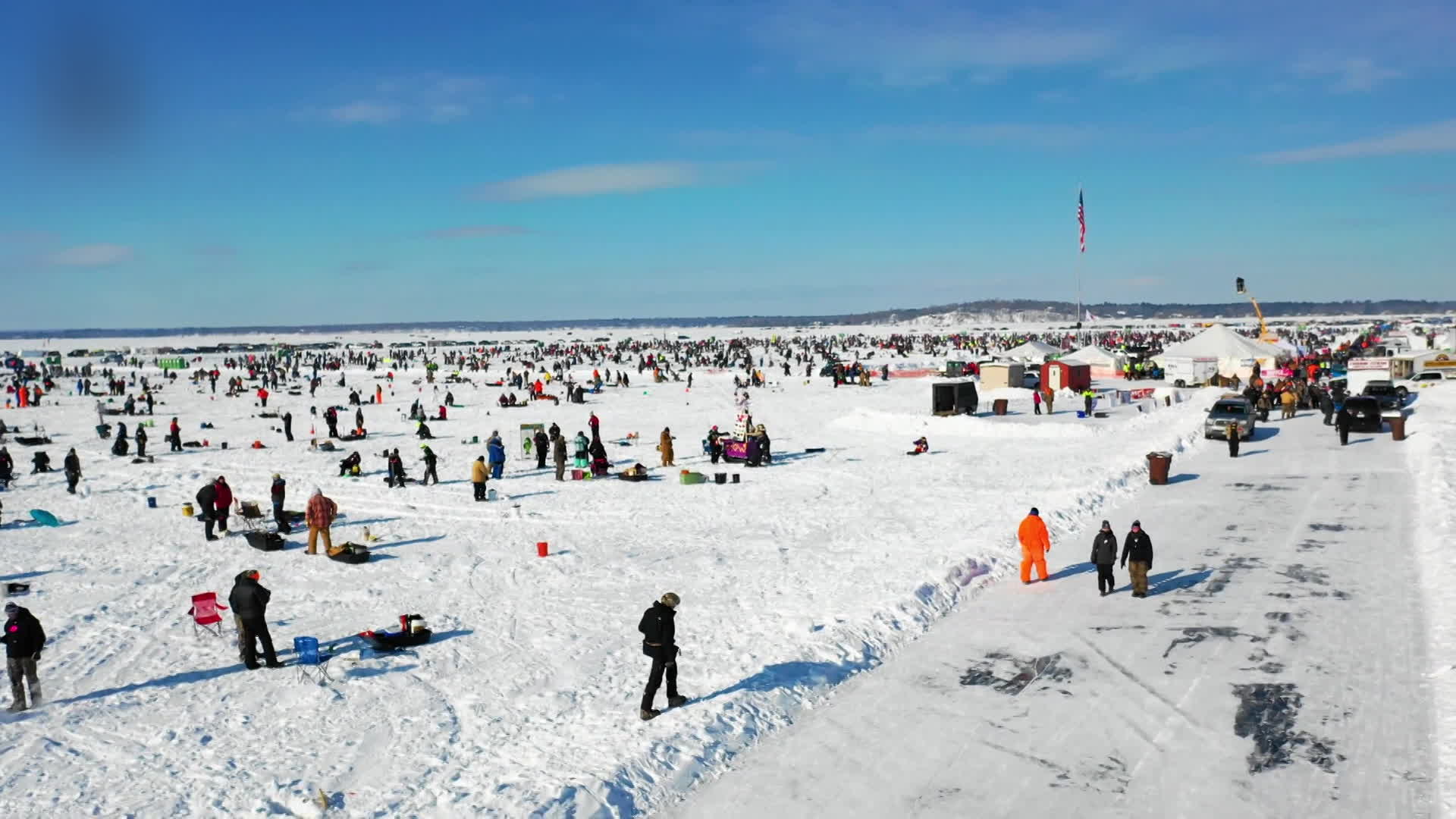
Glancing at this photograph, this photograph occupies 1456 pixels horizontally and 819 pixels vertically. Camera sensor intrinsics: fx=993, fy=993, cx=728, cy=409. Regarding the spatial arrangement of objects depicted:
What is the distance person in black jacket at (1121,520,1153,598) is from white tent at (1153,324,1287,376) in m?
40.0

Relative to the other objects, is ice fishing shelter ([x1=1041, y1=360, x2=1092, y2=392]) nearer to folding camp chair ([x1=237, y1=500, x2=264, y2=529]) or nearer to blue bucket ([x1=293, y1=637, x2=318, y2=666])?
folding camp chair ([x1=237, y1=500, x2=264, y2=529])

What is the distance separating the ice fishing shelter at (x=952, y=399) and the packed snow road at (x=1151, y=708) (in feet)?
71.4

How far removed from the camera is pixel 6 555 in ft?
60.8

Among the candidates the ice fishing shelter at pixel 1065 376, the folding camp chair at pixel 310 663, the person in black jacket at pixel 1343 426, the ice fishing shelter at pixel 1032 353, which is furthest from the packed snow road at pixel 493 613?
the ice fishing shelter at pixel 1032 353

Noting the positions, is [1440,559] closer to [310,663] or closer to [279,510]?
[310,663]

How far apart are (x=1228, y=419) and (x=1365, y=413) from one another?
403cm

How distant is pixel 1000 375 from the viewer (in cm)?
4666

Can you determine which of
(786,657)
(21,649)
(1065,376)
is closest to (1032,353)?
(1065,376)

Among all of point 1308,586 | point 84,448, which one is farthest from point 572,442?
point 1308,586

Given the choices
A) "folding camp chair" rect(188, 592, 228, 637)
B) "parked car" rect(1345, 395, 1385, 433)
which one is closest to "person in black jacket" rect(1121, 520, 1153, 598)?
"folding camp chair" rect(188, 592, 228, 637)

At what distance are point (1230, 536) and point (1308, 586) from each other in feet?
10.9

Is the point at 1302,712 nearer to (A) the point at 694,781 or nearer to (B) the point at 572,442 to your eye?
(A) the point at 694,781

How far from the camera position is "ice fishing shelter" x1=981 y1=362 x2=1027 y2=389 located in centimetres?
4662

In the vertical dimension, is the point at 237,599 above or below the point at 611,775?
above
